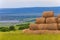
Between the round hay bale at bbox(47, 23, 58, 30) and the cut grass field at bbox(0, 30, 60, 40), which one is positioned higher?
the round hay bale at bbox(47, 23, 58, 30)

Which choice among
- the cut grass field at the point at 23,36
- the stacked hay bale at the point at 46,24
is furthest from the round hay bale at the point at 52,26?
the cut grass field at the point at 23,36

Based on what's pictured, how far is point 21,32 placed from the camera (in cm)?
254

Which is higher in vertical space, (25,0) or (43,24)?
(25,0)

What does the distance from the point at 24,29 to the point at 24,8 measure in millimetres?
360

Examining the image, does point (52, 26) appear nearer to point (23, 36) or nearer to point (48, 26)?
point (48, 26)

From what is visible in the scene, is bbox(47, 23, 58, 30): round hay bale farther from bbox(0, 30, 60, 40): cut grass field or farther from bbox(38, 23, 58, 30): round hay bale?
bbox(0, 30, 60, 40): cut grass field

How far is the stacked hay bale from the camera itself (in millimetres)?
A: 2490

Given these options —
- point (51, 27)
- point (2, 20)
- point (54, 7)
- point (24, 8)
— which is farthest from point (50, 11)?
point (2, 20)

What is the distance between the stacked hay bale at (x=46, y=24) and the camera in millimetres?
2490

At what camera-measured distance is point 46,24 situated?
2.52 meters

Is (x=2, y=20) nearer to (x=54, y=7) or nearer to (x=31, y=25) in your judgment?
(x=31, y=25)

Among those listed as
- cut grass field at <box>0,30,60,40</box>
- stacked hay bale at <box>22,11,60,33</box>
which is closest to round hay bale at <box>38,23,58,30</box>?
stacked hay bale at <box>22,11,60,33</box>

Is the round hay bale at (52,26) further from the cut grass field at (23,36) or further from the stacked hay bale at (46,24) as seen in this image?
the cut grass field at (23,36)

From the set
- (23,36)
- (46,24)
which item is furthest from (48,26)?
(23,36)
